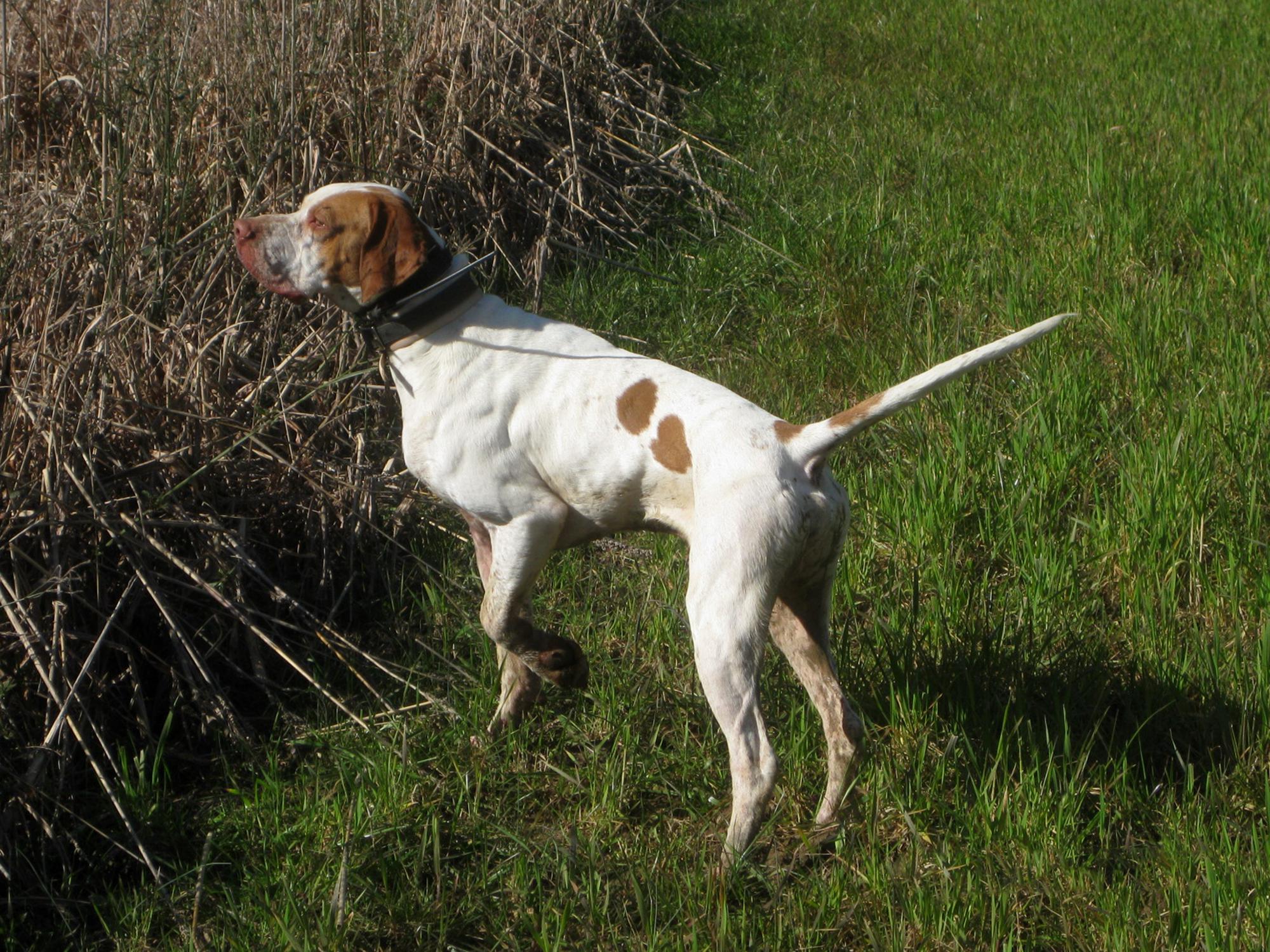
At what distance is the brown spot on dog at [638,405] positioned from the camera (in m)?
2.89

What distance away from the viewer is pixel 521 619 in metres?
3.16

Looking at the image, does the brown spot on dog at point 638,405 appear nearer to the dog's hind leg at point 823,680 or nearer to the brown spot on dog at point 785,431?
the brown spot on dog at point 785,431

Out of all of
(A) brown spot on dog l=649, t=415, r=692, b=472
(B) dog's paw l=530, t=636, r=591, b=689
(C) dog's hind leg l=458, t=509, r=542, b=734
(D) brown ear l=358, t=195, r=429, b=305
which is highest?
(D) brown ear l=358, t=195, r=429, b=305

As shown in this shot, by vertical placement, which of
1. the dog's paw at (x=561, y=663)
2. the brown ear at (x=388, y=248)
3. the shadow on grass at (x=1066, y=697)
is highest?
the brown ear at (x=388, y=248)

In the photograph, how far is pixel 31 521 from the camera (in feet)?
10.9

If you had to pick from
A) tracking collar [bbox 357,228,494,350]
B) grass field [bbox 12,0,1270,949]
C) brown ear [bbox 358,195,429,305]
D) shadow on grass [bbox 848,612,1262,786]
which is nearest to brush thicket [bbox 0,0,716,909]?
grass field [bbox 12,0,1270,949]

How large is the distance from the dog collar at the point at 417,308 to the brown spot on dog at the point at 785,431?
81 cm

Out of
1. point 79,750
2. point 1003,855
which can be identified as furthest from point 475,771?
point 1003,855

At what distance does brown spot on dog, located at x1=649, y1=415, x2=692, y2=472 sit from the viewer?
9.23ft

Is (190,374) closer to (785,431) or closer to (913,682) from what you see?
(785,431)

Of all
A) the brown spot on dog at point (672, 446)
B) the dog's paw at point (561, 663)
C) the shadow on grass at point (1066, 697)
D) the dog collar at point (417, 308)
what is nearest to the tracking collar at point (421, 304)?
the dog collar at point (417, 308)

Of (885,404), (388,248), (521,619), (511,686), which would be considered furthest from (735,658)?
(388,248)

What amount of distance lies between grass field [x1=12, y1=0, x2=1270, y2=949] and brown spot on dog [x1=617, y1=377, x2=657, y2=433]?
33.7 inches

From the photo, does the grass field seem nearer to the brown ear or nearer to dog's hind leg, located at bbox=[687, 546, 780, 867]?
dog's hind leg, located at bbox=[687, 546, 780, 867]
